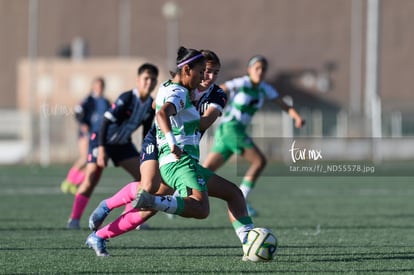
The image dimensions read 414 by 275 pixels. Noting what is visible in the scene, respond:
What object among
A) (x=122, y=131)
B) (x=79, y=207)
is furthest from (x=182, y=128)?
(x=79, y=207)

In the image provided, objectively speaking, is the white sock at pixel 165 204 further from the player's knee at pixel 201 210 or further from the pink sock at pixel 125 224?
the pink sock at pixel 125 224

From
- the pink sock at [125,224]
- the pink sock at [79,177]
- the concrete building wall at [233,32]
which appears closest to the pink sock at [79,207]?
the pink sock at [125,224]

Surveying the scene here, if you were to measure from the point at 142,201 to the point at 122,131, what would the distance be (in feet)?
14.2

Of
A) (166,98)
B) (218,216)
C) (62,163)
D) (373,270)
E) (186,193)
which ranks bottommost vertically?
(62,163)

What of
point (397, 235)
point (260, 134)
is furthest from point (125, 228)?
point (260, 134)

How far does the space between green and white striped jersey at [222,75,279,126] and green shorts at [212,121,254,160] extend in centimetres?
13

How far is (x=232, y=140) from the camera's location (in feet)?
46.6

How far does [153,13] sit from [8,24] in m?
8.71

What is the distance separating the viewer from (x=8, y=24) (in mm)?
55156

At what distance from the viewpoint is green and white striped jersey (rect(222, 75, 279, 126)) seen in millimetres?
13984

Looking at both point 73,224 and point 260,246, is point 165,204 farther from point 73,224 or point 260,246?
point 73,224

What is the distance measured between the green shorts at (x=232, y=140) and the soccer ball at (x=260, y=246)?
585 cm

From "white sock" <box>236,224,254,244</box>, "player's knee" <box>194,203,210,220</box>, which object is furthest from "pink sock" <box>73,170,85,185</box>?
"player's knee" <box>194,203,210,220</box>

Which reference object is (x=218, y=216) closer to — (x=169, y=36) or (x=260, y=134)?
(x=260, y=134)
